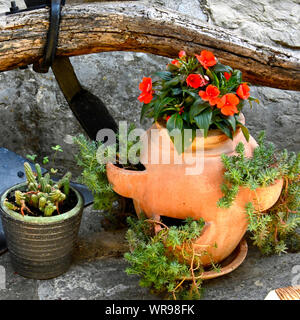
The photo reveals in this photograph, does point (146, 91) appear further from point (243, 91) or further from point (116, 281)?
point (116, 281)

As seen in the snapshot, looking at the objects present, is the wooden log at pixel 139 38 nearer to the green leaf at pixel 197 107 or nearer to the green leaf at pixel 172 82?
the green leaf at pixel 172 82

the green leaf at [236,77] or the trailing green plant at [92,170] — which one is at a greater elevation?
the green leaf at [236,77]

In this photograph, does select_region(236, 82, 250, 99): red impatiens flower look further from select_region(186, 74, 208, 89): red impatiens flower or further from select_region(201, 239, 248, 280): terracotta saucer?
select_region(201, 239, 248, 280): terracotta saucer

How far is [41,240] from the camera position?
1918 millimetres

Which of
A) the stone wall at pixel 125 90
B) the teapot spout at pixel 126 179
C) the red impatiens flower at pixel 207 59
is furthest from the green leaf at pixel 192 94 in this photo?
the stone wall at pixel 125 90

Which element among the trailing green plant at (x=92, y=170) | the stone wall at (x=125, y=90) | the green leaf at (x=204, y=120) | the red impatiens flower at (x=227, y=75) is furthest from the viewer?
the stone wall at (x=125, y=90)

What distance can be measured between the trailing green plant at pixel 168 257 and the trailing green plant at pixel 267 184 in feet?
0.64

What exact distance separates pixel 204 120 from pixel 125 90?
3.96 feet

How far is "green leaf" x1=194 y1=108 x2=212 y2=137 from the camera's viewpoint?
1741 millimetres

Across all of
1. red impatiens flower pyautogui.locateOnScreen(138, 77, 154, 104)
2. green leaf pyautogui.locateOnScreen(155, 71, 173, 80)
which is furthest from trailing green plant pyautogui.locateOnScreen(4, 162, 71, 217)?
green leaf pyautogui.locateOnScreen(155, 71, 173, 80)

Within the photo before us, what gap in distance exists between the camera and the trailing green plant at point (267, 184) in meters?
1.74

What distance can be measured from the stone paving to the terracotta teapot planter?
0.59 ft

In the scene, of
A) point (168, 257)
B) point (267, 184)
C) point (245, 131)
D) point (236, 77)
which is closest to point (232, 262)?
point (168, 257)
